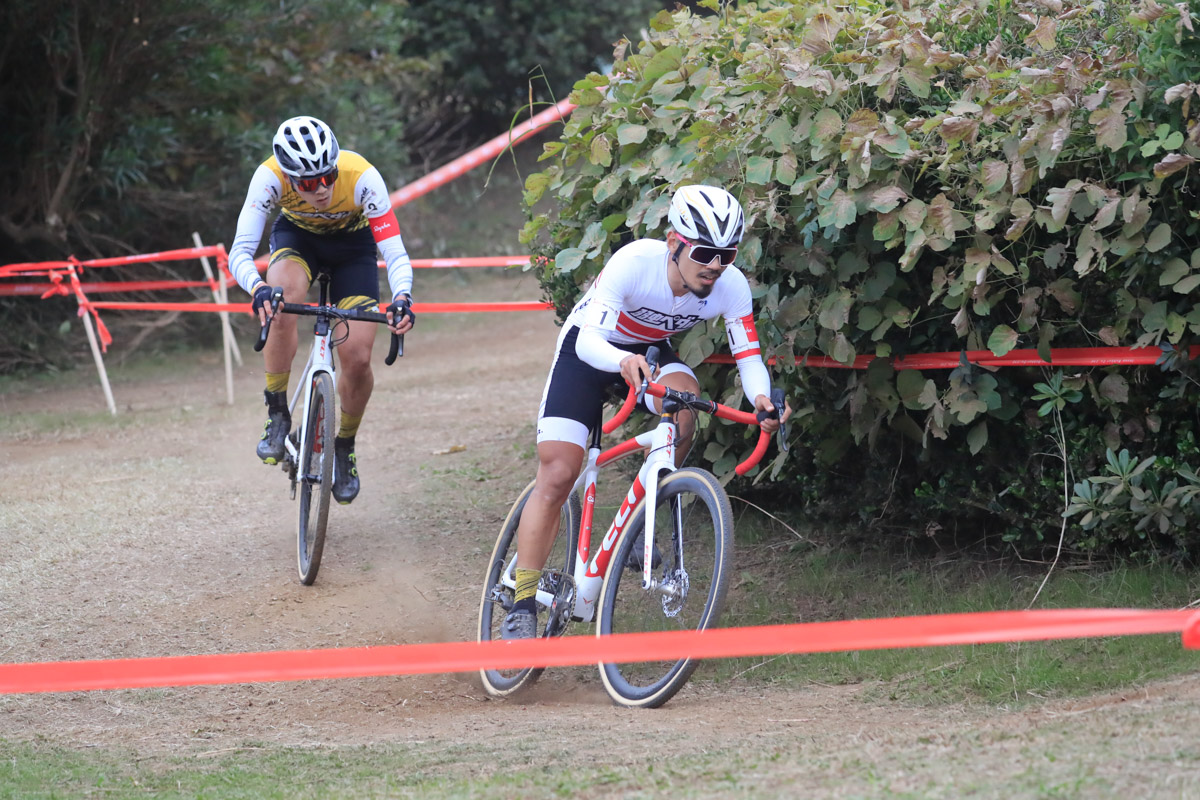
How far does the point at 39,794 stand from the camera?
395 cm

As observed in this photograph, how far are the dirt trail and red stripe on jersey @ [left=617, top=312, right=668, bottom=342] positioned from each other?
4.86 ft

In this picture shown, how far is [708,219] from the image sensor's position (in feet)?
15.3

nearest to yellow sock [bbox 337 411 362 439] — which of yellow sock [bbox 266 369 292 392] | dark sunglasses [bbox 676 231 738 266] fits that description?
yellow sock [bbox 266 369 292 392]

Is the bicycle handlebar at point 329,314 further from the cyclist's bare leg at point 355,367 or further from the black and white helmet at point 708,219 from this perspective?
the black and white helmet at point 708,219

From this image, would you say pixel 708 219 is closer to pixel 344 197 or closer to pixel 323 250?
pixel 344 197

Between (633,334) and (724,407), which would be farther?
(633,334)

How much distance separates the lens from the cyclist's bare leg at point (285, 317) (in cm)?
663

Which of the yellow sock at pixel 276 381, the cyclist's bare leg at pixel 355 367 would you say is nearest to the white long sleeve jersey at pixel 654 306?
the cyclist's bare leg at pixel 355 367

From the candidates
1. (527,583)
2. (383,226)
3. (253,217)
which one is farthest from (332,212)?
(527,583)

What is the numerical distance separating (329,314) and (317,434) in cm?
67

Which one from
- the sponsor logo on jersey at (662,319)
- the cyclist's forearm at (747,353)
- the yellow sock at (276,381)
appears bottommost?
the yellow sock at (276,381)

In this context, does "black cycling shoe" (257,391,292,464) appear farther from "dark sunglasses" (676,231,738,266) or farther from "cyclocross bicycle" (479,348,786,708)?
"dark sunglasses" (676,231,738,266)

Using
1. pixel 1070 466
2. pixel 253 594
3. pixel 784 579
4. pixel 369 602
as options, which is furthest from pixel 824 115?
pixel 253 594

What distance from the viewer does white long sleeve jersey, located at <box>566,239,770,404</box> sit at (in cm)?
495
